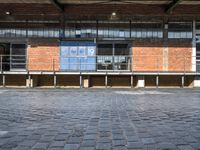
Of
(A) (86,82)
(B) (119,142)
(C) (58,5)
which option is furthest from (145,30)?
(B) (119,142)

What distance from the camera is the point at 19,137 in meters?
5.25

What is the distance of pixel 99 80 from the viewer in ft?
66.8

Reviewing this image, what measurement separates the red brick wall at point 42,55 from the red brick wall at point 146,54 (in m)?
4.43

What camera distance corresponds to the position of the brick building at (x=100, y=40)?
20156mm

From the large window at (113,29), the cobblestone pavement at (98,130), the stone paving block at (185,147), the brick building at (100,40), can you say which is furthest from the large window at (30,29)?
the stone paving block at (185,147)

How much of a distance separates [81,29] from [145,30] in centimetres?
362

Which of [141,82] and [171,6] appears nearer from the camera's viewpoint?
[171,6]

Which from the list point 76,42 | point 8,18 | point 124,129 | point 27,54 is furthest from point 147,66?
point 124,129

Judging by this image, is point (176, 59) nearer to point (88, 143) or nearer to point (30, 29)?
point (30, 29)

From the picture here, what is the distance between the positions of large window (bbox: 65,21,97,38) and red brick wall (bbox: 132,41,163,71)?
8.36ft

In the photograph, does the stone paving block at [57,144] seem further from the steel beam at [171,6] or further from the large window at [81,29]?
the large window at [81,29]

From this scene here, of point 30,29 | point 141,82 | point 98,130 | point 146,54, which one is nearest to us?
point 98,130

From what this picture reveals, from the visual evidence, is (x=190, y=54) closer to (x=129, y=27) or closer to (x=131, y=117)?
(x=129, y=27)

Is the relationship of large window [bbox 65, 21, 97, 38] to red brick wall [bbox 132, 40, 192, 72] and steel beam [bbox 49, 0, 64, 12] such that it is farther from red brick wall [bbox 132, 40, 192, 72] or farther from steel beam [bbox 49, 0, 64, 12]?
red brick wall [bbox 132, 40, 192, 72]
